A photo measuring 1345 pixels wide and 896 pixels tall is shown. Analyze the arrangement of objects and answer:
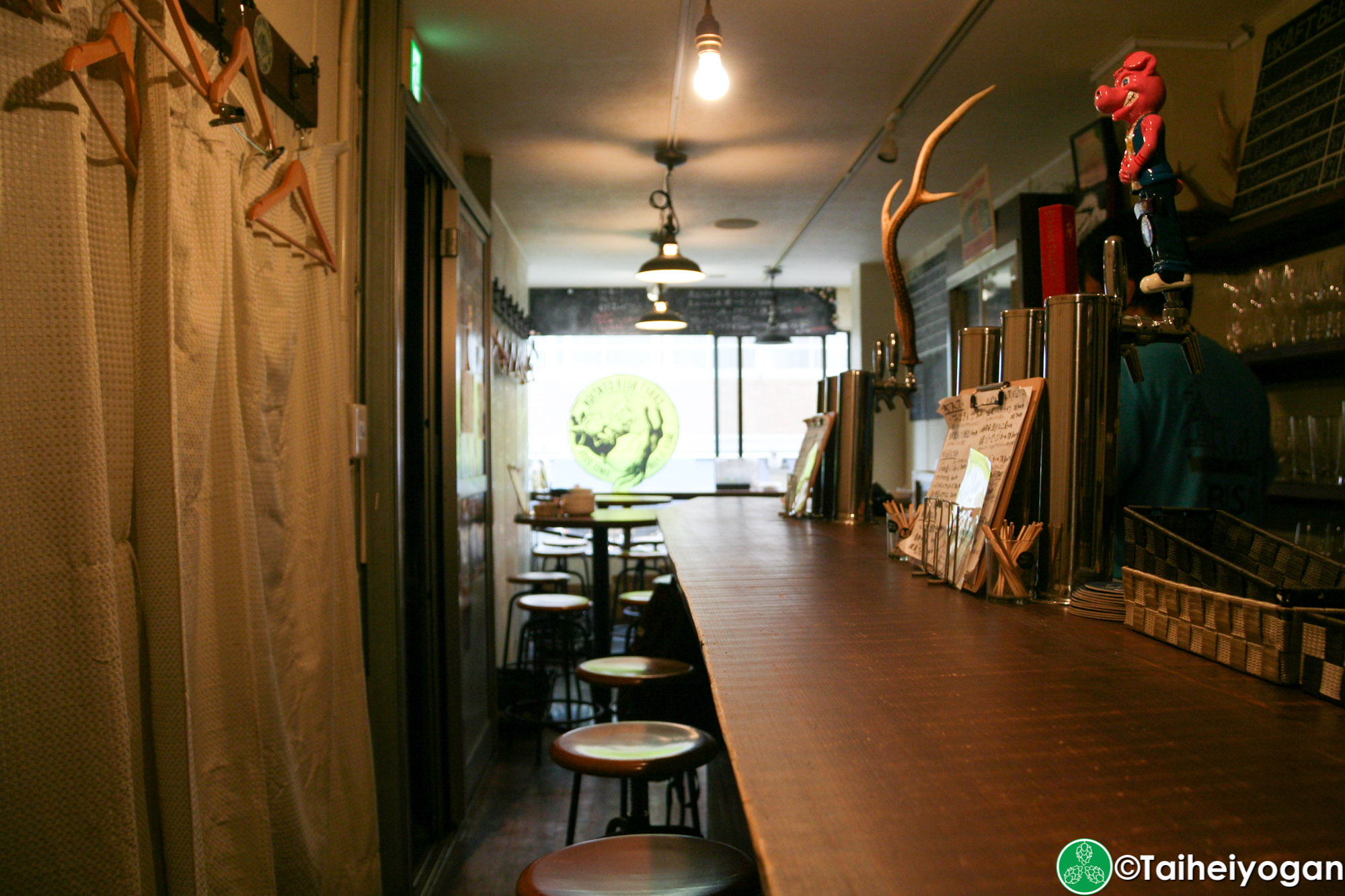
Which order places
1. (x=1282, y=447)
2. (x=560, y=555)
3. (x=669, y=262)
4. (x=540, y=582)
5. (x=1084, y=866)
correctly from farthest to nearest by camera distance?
(x=560, y=555) → (x=540, y=582) → (x=669, y=262) → (x=1282, y=447) → (x=1084, y=866)

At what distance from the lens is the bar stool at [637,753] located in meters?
1.59

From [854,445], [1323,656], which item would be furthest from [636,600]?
[1323,656]

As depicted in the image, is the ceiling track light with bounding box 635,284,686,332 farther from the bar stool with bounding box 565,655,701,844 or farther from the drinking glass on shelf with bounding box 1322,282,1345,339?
the drinking glass on shelf with bounding box 1322,282,1345,339

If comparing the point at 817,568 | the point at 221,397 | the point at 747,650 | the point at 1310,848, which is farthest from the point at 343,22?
the point at 1310,848

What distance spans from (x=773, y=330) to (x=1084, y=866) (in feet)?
26.4

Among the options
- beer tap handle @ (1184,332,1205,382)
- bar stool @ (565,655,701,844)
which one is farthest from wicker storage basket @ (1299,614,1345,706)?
bar stool @ (565,655,701,844)

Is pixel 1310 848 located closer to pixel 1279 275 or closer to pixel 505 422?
pixel 1279 275

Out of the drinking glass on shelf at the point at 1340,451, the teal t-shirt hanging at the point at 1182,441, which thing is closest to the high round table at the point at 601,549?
the drinking glass on shelf at the point at 1340,451

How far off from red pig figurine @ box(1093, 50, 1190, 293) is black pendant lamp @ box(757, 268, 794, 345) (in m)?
7.05

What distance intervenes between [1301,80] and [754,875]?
2981 millimetres

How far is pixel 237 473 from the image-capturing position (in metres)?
1.33

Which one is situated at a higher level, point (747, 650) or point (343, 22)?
point (343, 22)

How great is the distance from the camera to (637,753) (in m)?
1.66

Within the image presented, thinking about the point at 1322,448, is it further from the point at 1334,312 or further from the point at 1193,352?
the point at 1193,352
